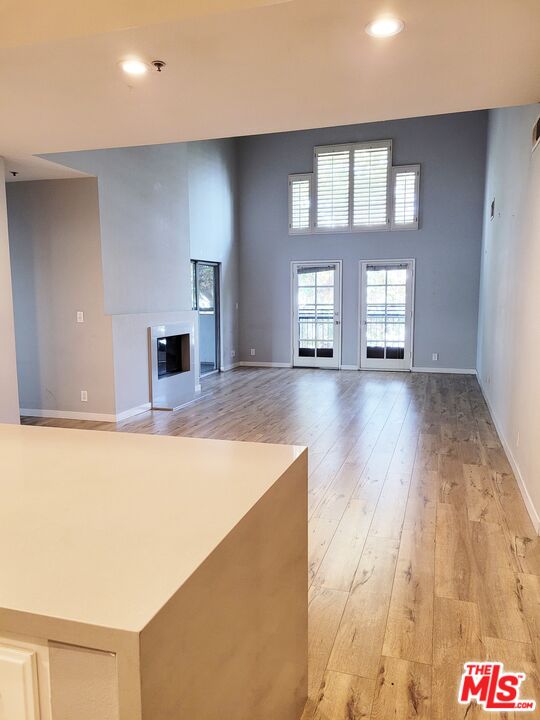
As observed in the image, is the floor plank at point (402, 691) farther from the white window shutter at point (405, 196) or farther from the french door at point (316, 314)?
the white window shutter at point (405, 196)

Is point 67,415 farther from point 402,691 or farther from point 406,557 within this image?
point 402,691

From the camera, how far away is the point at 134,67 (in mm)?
2736

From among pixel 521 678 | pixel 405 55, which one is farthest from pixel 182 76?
pixel 521 678

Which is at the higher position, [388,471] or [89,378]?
[89,378]

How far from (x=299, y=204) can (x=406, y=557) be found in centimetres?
791

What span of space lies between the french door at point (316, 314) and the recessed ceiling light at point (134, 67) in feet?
22.6

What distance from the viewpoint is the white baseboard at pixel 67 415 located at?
18.5 ft

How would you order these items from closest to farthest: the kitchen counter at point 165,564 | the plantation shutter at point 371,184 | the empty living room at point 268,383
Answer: the kitchen counter at point 165,564 → the empty living room at point 268,383 → the plantation shutter at point 371,184

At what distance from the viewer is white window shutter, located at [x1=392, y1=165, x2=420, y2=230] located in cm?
888

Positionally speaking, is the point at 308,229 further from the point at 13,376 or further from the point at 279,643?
the point at 279,643

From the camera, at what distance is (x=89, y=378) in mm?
5648

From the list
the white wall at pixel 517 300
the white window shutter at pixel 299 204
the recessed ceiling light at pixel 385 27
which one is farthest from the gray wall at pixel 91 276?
the white wall at pixel 517 300

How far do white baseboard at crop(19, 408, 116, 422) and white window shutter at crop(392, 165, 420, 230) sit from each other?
5938 millimetres

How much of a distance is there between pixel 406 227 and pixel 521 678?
8062 mm
